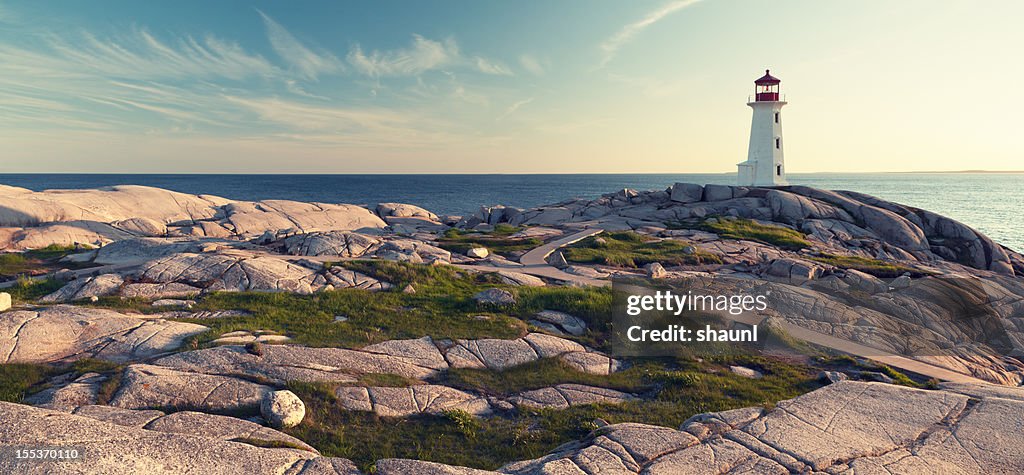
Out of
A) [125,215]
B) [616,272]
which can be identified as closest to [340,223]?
[125,215]

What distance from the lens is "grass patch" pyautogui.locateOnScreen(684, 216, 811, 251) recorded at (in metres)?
45.8

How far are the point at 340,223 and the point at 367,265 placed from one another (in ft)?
128

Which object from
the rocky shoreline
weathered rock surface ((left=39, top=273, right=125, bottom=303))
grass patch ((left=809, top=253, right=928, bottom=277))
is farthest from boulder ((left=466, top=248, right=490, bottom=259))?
grass patch ((left=809, top=253, right=928, bottom=277))

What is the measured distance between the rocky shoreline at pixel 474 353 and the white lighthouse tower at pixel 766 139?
23.5 metres

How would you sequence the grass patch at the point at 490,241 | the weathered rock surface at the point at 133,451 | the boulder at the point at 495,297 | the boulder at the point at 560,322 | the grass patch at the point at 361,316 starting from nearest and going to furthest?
the weathered rock surface at the point at 133,451 → the grass patch at the point at 361,316 → the boulder at the point at 560,322 → the boulder at the point at 495,297 → the grass patch at the point at 490,241

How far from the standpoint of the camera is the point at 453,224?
69312 mm

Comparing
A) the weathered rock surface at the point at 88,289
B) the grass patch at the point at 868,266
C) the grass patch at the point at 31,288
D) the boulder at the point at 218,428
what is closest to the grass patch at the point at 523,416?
the boulder at the point at 218,428

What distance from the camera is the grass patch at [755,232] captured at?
45825mm

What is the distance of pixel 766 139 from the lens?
68250 millimetres

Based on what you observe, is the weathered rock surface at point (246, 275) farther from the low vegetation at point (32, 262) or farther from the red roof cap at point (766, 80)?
the red roof cap at point (766, 80)

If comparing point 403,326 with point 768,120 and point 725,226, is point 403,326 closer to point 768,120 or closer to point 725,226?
point 725,226

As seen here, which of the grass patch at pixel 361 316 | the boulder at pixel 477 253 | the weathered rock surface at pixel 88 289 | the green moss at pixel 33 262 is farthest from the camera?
the boulder at pixel 477 253

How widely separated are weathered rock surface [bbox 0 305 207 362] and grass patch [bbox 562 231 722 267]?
2786cm

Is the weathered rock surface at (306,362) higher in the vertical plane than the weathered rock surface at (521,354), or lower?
higher
